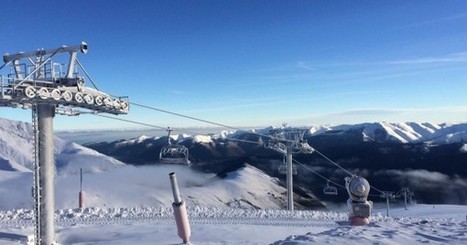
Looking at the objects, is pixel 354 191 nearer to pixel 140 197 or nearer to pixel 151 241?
pixel 151 241

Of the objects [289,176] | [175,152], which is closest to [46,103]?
[175,152]

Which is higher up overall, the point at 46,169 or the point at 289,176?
the point at 46,169

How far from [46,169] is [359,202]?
45.8 ft

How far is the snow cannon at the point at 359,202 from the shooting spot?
15008mm

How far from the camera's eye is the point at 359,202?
15.4 meters

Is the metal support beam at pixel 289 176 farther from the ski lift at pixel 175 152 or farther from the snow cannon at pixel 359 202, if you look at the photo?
the snow cannon at pixel 359 202

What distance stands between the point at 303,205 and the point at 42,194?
94.3 metres

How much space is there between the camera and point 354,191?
610 inches

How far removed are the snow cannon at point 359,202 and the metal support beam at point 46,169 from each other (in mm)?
13551

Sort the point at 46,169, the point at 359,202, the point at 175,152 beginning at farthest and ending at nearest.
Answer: the point at 175,152 < the point at 46,169 < the point at 359,202

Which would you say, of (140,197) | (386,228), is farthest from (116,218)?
(140,197)

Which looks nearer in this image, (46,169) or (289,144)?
(46,169)

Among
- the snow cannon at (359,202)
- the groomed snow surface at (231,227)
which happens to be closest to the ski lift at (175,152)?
the groomed snow surface at (231,227)

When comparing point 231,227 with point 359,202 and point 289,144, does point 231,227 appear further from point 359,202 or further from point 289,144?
point 289,144
